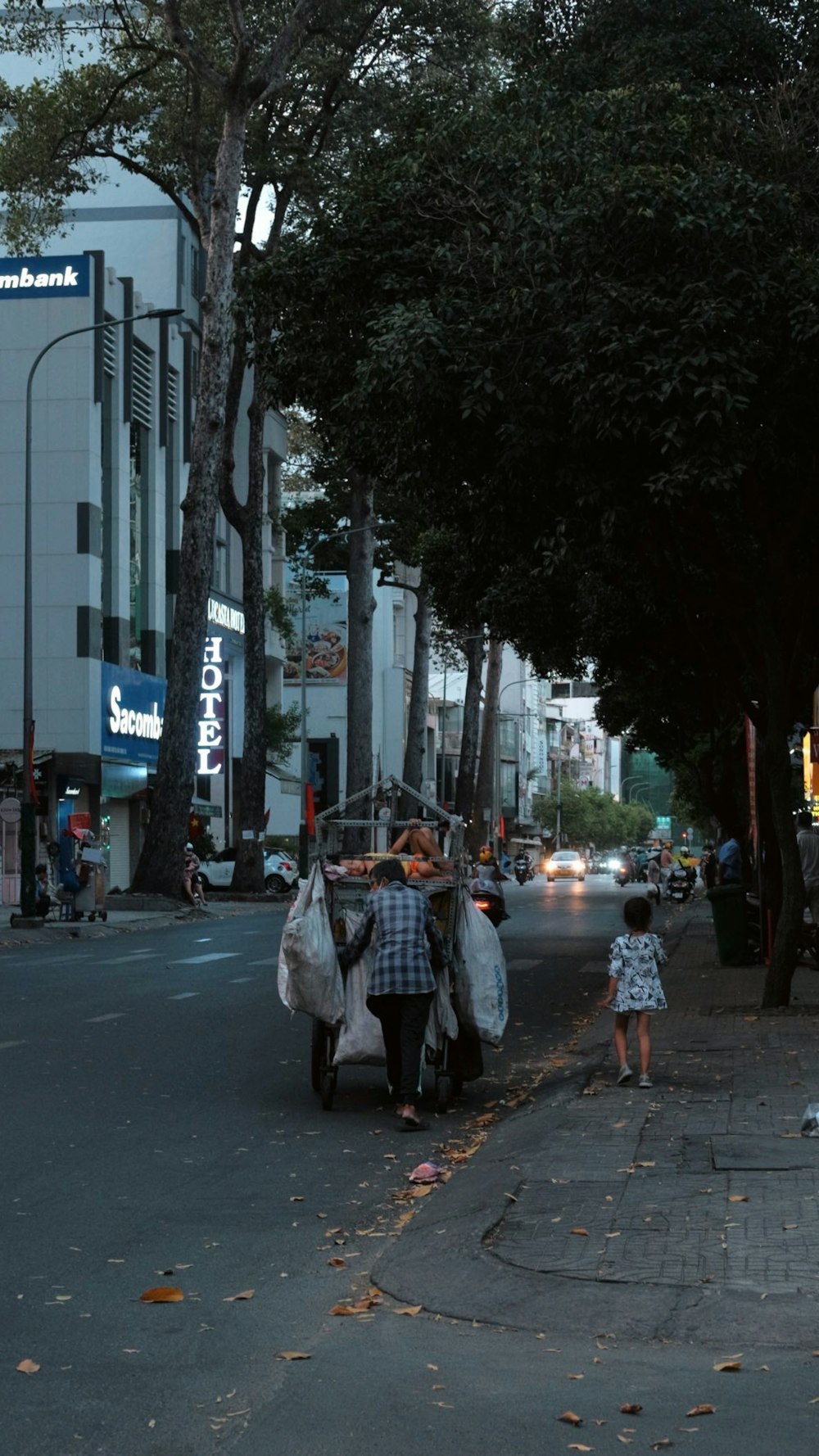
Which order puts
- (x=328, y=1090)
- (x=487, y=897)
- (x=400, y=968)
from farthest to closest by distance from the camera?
1. (x=487, y=897)
2. (x=328, y=1090)
3. (x=400, y=968)

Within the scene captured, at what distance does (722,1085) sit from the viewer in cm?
1167

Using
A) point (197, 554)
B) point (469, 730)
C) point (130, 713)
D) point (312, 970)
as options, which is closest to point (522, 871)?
point (469, 730)

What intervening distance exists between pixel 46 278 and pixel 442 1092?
143ft

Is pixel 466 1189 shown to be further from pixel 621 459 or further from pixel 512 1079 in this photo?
pixel 621 459

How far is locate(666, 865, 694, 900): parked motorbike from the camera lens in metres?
56.7

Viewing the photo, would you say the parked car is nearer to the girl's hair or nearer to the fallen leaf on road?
the girl's hair

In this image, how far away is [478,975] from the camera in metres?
11.9

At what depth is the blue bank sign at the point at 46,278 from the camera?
51688mm

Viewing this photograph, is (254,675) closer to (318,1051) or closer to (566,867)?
(318,1051)

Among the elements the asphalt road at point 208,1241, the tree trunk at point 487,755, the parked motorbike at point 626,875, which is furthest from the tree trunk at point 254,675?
the asphalt road at point 208,1241

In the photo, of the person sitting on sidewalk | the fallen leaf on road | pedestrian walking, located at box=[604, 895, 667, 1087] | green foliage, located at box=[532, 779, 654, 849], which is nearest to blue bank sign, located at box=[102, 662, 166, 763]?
the person sitting on sidewalk

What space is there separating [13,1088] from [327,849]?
2.60 metres

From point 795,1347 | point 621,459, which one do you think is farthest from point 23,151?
point 795,1347

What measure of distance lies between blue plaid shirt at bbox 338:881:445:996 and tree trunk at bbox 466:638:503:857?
54982 mm
